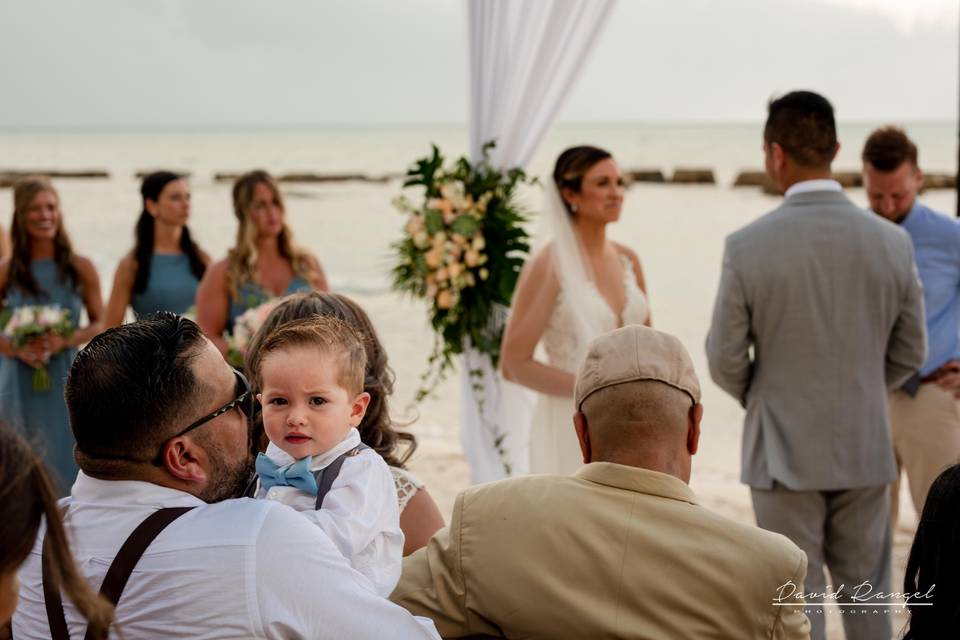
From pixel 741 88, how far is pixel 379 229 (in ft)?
112

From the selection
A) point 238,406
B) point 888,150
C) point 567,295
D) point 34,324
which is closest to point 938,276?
point 888,150

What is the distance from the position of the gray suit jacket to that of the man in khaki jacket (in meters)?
1.70

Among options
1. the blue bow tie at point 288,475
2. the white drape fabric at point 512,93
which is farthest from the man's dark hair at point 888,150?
the blue bow tie at point 288,475

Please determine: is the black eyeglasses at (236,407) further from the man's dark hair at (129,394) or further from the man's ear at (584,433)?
the man's ear at (584,433)

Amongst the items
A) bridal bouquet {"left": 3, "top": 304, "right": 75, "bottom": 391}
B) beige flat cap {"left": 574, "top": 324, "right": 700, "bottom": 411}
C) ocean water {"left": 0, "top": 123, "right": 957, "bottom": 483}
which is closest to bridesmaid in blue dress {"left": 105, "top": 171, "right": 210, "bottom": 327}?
bridal bouquet {"left": 3, "top": 304, "right": 75, "bottom": 391}

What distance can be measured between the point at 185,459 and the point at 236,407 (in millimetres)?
141

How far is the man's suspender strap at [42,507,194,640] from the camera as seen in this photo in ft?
5.41

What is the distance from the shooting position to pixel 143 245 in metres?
5.72

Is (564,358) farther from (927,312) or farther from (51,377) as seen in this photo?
(51,377)

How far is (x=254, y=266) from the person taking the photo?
5.34m

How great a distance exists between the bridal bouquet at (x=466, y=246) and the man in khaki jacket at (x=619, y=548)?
2841 mm

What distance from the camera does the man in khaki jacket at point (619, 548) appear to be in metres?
1.91

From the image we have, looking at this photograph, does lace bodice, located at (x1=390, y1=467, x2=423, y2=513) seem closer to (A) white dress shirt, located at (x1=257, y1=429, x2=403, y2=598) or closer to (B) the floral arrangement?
(A) white dress shirt, located at (x1=257, y1=429, x2=403, y2=598)

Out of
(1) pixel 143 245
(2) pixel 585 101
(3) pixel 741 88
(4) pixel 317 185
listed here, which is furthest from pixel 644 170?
(1) pixel 143 245
